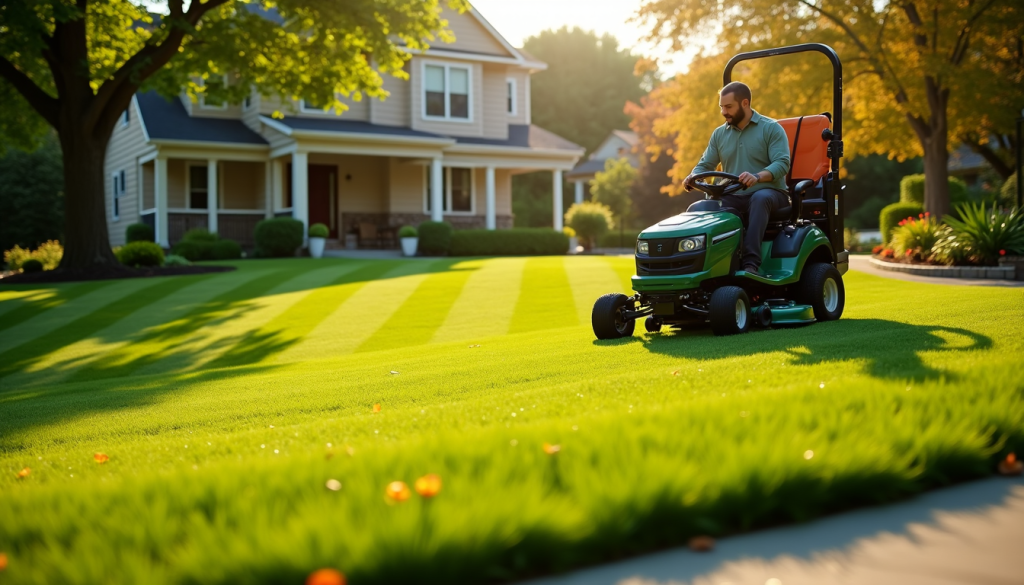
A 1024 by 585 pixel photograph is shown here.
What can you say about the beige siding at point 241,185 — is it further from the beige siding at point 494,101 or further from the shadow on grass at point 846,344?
the shadow on grass at point 846,344

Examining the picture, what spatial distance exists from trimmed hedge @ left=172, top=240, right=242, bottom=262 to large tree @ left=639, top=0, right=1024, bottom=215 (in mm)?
12883

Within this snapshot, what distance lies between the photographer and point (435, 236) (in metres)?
27.2

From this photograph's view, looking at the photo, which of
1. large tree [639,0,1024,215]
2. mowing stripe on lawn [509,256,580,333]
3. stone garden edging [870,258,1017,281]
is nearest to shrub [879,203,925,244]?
large tree [639,0,1024,215]

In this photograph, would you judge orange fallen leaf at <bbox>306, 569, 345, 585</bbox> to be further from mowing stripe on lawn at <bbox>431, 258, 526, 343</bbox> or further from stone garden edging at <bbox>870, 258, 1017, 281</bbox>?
stone garden edging at <bbox>870, 258, 1017, 281</bbox>

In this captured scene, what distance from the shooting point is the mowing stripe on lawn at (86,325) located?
11.8 meters

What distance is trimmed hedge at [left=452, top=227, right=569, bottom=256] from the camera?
91.4ft

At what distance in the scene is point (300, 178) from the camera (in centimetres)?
2733

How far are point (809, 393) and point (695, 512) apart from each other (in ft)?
5.82

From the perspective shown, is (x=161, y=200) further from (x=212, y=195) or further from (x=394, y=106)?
(x=394, y=106)

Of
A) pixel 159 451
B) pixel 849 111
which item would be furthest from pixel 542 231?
pixel 159 451

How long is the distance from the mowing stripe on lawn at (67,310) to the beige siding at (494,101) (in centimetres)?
1796

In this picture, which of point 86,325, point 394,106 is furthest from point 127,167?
point 86,325

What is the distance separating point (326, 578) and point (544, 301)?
39.7ft

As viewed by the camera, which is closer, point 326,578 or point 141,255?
point 326,578
